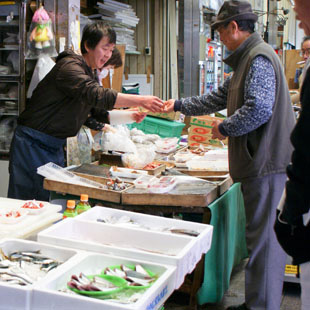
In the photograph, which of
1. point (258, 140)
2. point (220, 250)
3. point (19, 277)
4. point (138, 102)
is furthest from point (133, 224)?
point (138, 102)

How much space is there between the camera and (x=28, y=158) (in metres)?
3.88

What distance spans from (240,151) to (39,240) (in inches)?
67.0

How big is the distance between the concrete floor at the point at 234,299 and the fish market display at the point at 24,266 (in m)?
2.05

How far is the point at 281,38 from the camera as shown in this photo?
17734mm

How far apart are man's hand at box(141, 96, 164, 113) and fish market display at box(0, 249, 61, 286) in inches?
81.6

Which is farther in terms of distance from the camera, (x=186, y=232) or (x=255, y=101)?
(x=255, y=101)

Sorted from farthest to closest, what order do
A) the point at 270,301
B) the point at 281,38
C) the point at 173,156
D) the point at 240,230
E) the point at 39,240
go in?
the point at 281,38, the point at 173,156, the point at 240,230, the point at 270,301, the point at 39,240

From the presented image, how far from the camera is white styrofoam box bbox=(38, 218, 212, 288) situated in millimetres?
2020

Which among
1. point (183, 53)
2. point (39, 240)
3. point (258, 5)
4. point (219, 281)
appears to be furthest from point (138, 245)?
point (258, 5)

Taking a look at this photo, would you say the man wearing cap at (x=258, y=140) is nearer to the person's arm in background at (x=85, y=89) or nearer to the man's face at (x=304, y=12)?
the person's arm in background at (x=85, y=89)

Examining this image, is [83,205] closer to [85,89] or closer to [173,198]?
[173,198]

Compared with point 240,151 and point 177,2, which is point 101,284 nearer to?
Answer: point 240,151

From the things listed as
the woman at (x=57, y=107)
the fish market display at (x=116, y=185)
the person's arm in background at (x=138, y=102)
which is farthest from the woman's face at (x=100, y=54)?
the fish market display at (x=116, y=185)

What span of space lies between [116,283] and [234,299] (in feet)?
8.12
